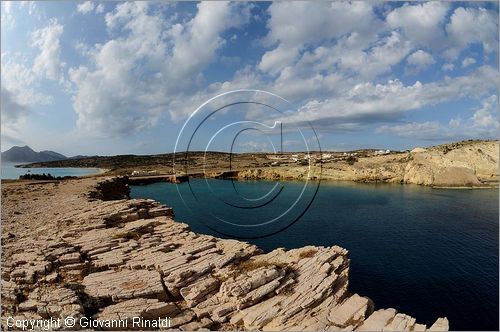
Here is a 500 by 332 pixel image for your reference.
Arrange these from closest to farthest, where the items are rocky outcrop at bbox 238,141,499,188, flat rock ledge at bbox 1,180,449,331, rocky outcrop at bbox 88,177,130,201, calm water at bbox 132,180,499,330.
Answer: flat rock ledge at bbox 1,180,449,331 < calm water at bbox 132,180,499,330 < rocky outcrop at bbox 88,177,130,201 < rocky outcrop at bbox 238,141,499,188

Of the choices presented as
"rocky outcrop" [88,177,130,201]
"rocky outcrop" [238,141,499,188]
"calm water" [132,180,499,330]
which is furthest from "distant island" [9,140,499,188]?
"rocky outcrop" [88,177,130,201]

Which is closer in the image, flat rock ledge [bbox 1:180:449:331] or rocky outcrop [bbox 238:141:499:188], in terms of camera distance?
flat rock ledge [bbox 1:180:449:331]

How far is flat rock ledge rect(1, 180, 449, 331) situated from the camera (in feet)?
69.1

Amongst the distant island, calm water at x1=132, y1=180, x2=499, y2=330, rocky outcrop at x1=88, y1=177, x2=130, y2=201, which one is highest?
the distant island

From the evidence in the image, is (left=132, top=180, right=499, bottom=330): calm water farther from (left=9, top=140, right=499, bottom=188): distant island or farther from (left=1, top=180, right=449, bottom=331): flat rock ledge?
(left=9, top=140, right=499, bottom=188): distant island

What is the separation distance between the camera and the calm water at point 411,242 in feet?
109

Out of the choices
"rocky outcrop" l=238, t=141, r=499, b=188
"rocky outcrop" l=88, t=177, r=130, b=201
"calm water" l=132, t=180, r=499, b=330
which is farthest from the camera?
"rocky outcrop" l=238, t=141, r=499, b=188

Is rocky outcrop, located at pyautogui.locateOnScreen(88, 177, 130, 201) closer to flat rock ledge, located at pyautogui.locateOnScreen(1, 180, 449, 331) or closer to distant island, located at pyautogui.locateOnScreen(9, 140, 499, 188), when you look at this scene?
distant island, located at pyautogui.locateOnScreen(9, 140, 499, 188)

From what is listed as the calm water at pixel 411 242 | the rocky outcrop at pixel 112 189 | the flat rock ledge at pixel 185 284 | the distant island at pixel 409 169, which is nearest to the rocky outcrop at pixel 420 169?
the distant island at pixel 409 169

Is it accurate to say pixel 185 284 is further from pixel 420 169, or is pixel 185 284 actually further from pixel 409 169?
pixel 409 169

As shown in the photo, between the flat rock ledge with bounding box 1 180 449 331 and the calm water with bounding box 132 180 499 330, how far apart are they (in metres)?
9.41

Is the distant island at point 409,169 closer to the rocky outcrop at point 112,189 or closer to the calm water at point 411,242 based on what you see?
the calm water at point 411,242

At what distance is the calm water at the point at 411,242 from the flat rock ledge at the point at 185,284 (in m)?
9.41

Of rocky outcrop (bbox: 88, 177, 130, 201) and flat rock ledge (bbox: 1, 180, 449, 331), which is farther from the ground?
rocky outcrop (bbox: 88, 177, 130, 201)
